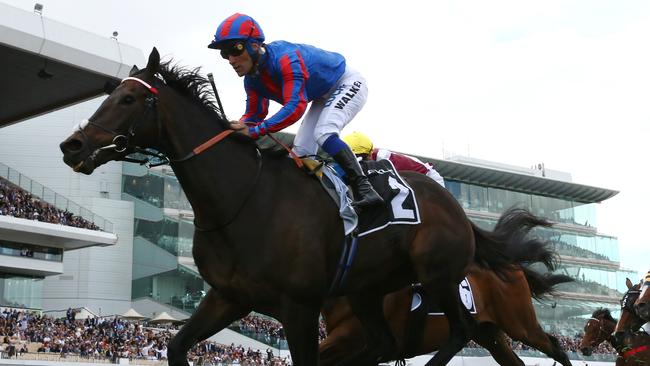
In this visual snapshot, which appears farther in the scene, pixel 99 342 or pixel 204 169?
pixel 99 342

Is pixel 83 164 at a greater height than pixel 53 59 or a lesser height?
lesser

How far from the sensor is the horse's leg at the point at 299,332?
466cm

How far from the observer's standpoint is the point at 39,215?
102ft

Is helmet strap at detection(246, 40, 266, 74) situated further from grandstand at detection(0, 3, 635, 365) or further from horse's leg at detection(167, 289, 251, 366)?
grandstand at detection(0, 3, 635, 365)

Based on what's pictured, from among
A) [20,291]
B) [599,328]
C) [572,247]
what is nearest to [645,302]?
[599,328]

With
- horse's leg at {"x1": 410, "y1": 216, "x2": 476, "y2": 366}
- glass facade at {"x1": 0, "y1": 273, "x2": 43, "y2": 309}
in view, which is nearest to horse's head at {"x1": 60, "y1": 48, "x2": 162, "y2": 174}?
horse's leg at {"x1": 410, "y1": 216, "x2": 476, "y2": 366}

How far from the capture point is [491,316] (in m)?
8.89

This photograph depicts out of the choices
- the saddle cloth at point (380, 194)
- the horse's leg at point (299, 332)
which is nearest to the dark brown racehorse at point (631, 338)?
A: the saddle cloth at point (380, 194)

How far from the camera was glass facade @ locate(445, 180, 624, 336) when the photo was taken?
54469 millimetres

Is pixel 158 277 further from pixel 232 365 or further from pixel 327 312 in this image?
pixel 327 312

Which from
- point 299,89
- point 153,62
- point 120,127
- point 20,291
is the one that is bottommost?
point 20,291

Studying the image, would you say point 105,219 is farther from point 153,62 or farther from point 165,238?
point 153,62

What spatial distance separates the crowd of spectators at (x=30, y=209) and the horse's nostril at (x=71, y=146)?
87.2 ft

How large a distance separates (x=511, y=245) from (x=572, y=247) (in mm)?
53990
